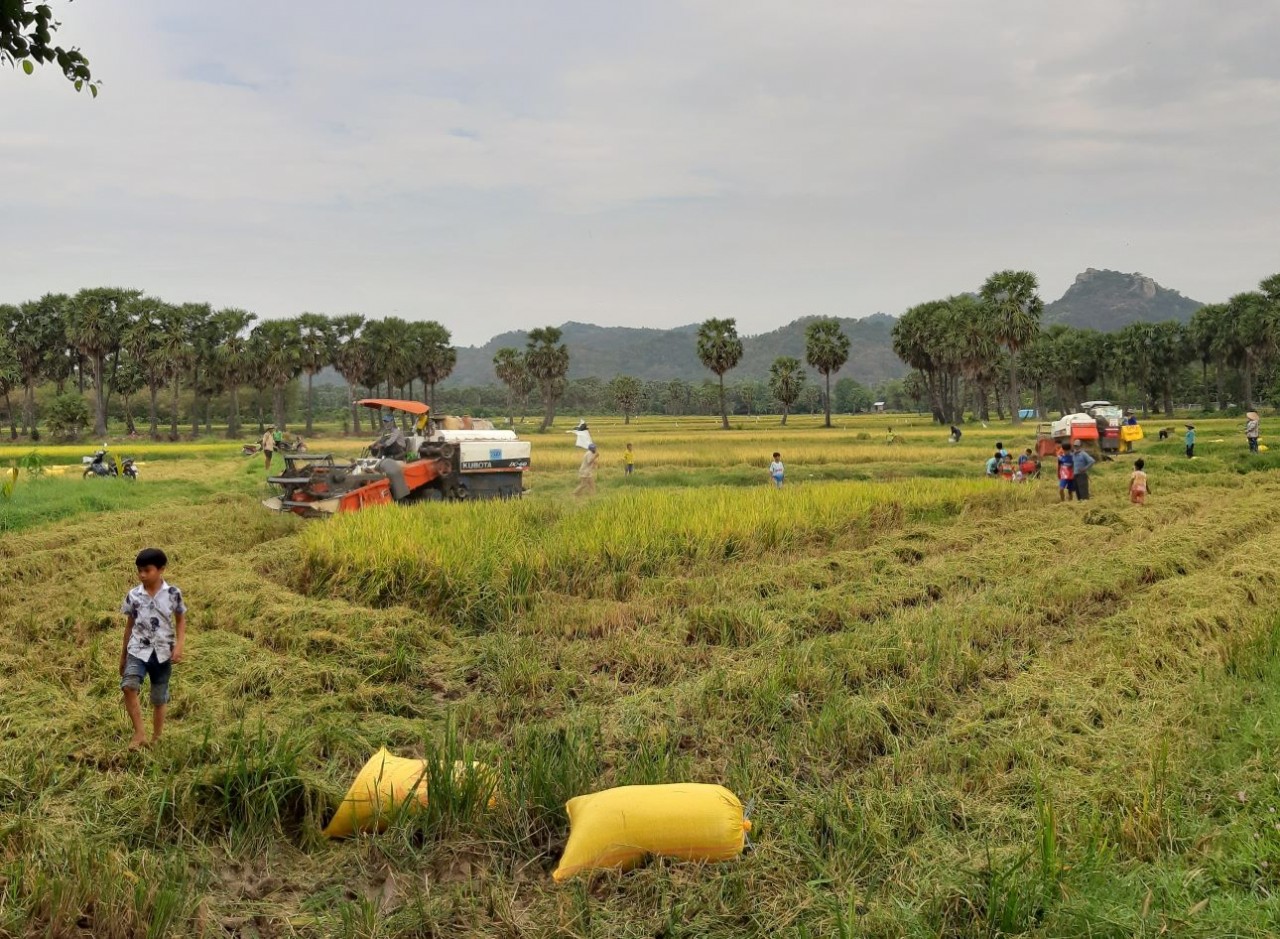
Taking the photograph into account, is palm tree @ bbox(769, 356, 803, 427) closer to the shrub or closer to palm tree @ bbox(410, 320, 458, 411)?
palm tree @ bbox(410, 320, 458, 411)

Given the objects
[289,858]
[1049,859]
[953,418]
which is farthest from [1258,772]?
[953,418]

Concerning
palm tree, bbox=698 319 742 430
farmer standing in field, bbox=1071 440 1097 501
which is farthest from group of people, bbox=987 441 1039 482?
palm tree, bbox=698 319 742 430

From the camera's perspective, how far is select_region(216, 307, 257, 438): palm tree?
60969 millimetres

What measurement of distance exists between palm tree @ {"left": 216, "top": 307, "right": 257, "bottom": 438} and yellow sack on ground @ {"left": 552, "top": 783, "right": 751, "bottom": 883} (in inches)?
2502

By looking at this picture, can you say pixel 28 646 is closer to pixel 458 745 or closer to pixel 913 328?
pixel 458 745

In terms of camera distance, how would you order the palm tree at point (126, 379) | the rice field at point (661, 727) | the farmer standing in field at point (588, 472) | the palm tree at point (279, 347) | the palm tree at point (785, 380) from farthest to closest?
the palm tree at point (785, 380)
the palm tree at point (126, 379)
the palm tree at point (279, 347)
the farmer standing in field at point (588, 472)
the rice field at point (661, 727)

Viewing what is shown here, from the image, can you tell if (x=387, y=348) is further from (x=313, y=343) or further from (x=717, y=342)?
(x=717, y=342)

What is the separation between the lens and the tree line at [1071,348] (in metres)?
56.4

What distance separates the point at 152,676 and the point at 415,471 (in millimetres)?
8863

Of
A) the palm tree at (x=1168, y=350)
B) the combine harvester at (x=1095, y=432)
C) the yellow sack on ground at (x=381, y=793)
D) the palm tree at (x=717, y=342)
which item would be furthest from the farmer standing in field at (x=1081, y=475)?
the palm tree at (x=1168, y=350)

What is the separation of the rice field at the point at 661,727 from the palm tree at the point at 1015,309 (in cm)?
4902

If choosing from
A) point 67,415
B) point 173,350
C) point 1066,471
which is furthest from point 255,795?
point 173,350

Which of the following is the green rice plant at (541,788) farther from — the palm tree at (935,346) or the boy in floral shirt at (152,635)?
the palm tree at (935,346)

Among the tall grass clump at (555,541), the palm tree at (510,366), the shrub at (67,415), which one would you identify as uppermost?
the palm tree at (510,366)
